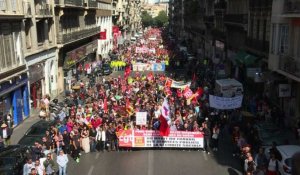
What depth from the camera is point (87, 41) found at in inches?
2473

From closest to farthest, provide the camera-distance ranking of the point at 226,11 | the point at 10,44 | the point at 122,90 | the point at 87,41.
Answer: the point at 10,44 < the point at 122,90 < the point at 226,11 < the point at 87,41

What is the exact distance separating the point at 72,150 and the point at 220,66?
93.4 feet

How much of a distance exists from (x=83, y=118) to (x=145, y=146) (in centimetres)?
451

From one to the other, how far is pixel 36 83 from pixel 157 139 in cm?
1754

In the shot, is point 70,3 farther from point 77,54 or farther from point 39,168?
point 39,168

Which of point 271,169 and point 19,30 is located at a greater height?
point 19,30

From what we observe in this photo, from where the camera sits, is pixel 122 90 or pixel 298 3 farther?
pixel 122 90

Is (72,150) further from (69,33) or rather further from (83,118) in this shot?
(69,33)

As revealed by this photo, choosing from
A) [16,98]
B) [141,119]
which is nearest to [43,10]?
[16,98]

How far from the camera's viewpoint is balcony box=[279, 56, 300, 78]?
2314 cm

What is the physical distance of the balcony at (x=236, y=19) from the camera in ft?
132

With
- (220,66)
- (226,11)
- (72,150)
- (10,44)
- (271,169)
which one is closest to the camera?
(271,169)

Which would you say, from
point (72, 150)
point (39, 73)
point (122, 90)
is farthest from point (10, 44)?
point (72, 150)

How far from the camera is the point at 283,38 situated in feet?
89.2
